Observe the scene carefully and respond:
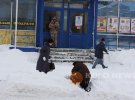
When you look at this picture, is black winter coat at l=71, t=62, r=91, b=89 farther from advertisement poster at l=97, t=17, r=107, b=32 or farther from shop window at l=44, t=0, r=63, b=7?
advertisement poster at l=97, t=17, r=107, b=32

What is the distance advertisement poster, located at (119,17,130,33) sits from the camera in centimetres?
2442

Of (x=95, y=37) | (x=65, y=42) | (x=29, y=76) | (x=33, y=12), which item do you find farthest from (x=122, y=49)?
(x=29, y=76)

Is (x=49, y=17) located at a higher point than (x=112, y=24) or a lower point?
higher

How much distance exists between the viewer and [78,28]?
24094 millimetres

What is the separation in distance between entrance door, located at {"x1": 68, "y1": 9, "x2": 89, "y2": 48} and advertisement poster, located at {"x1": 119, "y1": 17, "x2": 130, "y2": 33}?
192 cm

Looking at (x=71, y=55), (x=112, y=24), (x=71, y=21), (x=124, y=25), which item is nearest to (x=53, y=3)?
(x=71, y=21)

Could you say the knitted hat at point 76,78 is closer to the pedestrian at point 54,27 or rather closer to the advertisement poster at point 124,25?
the pedestrian at point 54,27

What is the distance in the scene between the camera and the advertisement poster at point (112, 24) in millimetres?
24422

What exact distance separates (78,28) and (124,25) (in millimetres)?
2553

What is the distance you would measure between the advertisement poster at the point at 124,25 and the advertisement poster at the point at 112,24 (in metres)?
0.27

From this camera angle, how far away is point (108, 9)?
80.0ft

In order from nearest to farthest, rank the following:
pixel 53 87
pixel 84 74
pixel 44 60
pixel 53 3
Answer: pixel 53 87
pixel 84 74
pixel 44 60
pixel 53 3

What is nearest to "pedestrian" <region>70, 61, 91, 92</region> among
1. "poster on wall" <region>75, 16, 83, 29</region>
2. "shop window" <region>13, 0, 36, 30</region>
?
"poster on wall" <region>75, 16, 83, 29</region>

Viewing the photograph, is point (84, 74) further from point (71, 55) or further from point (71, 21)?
point (71, 21)
